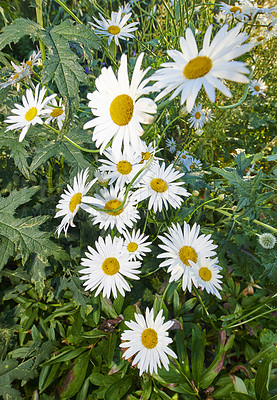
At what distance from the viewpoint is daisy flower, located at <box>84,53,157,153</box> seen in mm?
655

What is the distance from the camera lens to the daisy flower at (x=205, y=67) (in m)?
0.51

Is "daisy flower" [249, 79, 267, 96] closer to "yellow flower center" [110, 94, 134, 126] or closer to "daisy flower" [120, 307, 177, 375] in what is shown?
"yellow flower center" [110, 94, 134, 126]

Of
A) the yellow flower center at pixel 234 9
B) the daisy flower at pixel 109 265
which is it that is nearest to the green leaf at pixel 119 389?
the daisy flower at pixel 109 265

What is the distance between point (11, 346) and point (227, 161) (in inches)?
60.1

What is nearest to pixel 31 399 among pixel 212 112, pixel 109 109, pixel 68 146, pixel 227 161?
pixel 68 146

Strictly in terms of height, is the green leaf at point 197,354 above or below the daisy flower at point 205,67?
below

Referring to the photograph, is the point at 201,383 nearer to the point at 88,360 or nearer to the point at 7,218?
the point at 88,360

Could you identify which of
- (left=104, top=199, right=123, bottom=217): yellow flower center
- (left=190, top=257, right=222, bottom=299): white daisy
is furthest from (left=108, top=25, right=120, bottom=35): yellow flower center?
(left=190, top=257, right=222, bottom=299): white daisy

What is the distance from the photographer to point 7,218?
3.38 ft

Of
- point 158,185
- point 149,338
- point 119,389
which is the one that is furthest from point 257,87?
point 119,389

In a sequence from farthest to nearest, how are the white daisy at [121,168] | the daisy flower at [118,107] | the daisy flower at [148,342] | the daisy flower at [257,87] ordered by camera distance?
the daisy flower at [257,87]
the white daisy at [121,168]
the daisy flower at [148,342]
the daisy flower at [118,107]

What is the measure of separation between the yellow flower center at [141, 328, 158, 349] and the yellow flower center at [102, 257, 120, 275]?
210mm

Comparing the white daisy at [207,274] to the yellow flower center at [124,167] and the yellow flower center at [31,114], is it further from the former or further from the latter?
the yellow flower center at [31,114]

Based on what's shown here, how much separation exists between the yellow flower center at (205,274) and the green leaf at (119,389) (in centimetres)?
49
